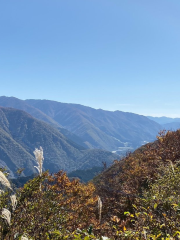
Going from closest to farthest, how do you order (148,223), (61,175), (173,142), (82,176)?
(148,223) < (61,175) < (173,142) < (82,176)

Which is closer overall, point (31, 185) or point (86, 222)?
point (31, 185)

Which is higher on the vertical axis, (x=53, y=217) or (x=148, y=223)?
(x=148, y=223)

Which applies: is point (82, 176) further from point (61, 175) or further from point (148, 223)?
point (148, 223)

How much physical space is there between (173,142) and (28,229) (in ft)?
48.7

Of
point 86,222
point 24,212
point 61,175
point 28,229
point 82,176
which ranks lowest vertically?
point 82,176

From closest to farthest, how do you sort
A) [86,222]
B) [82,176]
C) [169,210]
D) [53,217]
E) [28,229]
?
[169,210] < [28,229] < [53,217] < [86,222] < [82,176]

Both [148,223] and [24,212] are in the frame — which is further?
[24,212]

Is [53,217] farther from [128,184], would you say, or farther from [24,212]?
[128,184]

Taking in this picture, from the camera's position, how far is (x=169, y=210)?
4516mm

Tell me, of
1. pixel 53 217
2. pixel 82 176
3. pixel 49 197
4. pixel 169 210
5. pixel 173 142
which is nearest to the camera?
pixel 169 210

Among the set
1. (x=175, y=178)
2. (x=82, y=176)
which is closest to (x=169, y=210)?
(x=175, y=178)

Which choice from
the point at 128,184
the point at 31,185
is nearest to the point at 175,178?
the point at 31,185

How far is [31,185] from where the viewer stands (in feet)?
18.4

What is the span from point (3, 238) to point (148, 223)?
8.83 feet
